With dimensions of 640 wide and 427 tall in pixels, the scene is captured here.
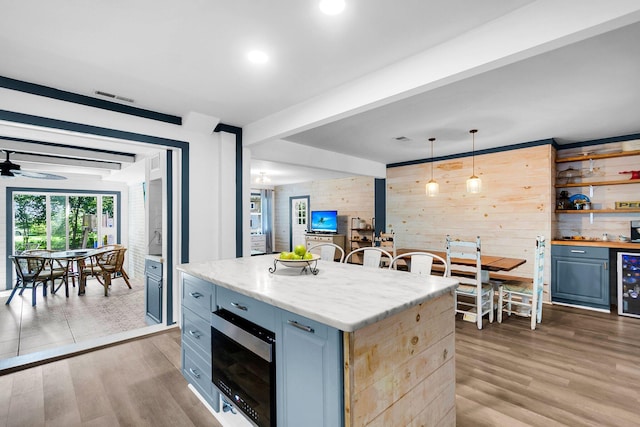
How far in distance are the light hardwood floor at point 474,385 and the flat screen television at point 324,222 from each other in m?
5.10

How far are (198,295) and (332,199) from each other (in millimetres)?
6599

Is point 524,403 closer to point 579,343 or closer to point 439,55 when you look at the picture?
point 579,343

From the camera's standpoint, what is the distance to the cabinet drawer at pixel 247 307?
5.17 ft

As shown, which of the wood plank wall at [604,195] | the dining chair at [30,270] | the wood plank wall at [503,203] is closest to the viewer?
the wood plank wall at [604,195]

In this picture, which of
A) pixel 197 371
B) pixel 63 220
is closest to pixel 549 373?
pixel 197 371

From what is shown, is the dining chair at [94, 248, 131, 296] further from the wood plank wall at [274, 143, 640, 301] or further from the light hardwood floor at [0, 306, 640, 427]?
the wood plank wall at [274, 143, 640, 301]

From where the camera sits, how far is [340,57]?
2.22 m

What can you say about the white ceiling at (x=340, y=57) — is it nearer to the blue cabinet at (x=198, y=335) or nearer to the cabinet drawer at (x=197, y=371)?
the blue cabinet at (x=198, y=335)

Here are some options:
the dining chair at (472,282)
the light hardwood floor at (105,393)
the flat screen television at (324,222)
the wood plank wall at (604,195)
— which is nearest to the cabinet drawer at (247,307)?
the light hardwood floor at (105,393)

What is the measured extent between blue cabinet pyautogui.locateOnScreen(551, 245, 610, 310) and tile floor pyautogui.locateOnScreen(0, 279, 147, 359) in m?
5.68

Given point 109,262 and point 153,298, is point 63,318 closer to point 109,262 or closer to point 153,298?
point 153,298

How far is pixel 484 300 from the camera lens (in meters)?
3.79

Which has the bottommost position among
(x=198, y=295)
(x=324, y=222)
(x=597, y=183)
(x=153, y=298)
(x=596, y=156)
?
(x=153, y=298)

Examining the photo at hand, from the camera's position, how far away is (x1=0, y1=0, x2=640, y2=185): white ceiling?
1.70m
